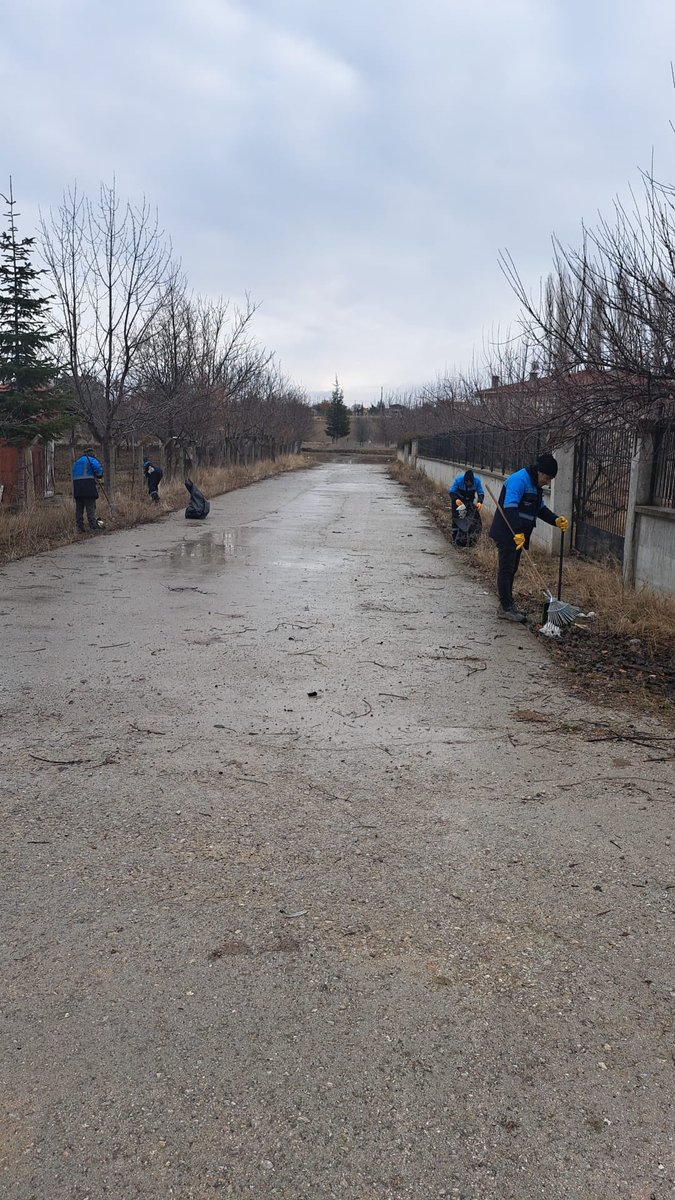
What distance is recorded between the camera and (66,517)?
15.6 meters

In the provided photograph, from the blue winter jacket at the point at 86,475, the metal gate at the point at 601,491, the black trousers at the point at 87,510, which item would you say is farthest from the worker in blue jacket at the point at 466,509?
the black trousers at the point at 87,510

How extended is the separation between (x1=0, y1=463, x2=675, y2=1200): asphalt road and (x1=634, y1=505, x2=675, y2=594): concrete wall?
9.84 ft

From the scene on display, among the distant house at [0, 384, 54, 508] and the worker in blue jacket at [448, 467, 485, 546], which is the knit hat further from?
the distant house at [0, 384, 54, 508]

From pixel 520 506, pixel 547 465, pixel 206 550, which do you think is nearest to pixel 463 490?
pixel 206 550

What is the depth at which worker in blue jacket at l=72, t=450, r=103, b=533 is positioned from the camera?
Result: 1441 centimetres

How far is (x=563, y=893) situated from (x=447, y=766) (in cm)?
138

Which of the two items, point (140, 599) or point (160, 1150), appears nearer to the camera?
point (160, 1150)

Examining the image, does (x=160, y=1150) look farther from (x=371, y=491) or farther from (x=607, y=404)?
(x=371, y=491)

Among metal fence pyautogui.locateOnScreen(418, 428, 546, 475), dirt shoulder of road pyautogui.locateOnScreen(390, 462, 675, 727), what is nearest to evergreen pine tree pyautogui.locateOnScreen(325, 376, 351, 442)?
metal fence pyautogui.locateOnScreen(418, 428, 546, 475)

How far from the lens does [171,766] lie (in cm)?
450

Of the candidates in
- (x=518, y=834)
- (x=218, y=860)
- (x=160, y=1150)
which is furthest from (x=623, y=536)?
(x=160, y=1150)

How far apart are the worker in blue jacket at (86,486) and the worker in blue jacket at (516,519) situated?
337 inches

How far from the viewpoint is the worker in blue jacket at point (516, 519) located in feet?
27.6

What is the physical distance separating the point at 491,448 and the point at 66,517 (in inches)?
434
